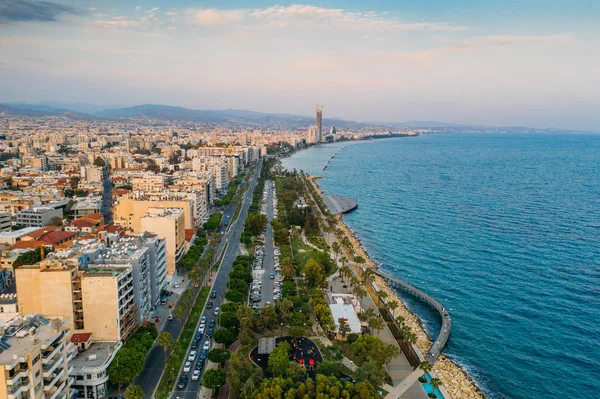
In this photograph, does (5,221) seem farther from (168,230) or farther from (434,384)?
(434,384)

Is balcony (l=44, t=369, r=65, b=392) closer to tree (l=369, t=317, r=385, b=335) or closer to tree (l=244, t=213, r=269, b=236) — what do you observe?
tree (l=369, t=317, r=385, b=335)

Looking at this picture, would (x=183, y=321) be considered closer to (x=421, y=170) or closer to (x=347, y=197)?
(x=347, y=197)

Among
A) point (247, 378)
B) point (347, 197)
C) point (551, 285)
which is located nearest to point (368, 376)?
point (247, 378)

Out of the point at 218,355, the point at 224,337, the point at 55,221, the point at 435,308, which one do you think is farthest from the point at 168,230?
the point at 435,308

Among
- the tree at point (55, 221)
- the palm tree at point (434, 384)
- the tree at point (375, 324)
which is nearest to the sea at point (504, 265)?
the palm tree at point (434, 384)

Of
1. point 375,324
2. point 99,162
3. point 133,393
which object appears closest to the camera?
point 133,393

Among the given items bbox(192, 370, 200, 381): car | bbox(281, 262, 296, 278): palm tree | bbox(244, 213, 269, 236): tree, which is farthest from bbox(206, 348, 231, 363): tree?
bbox(244, 213, 269, 236): tree
